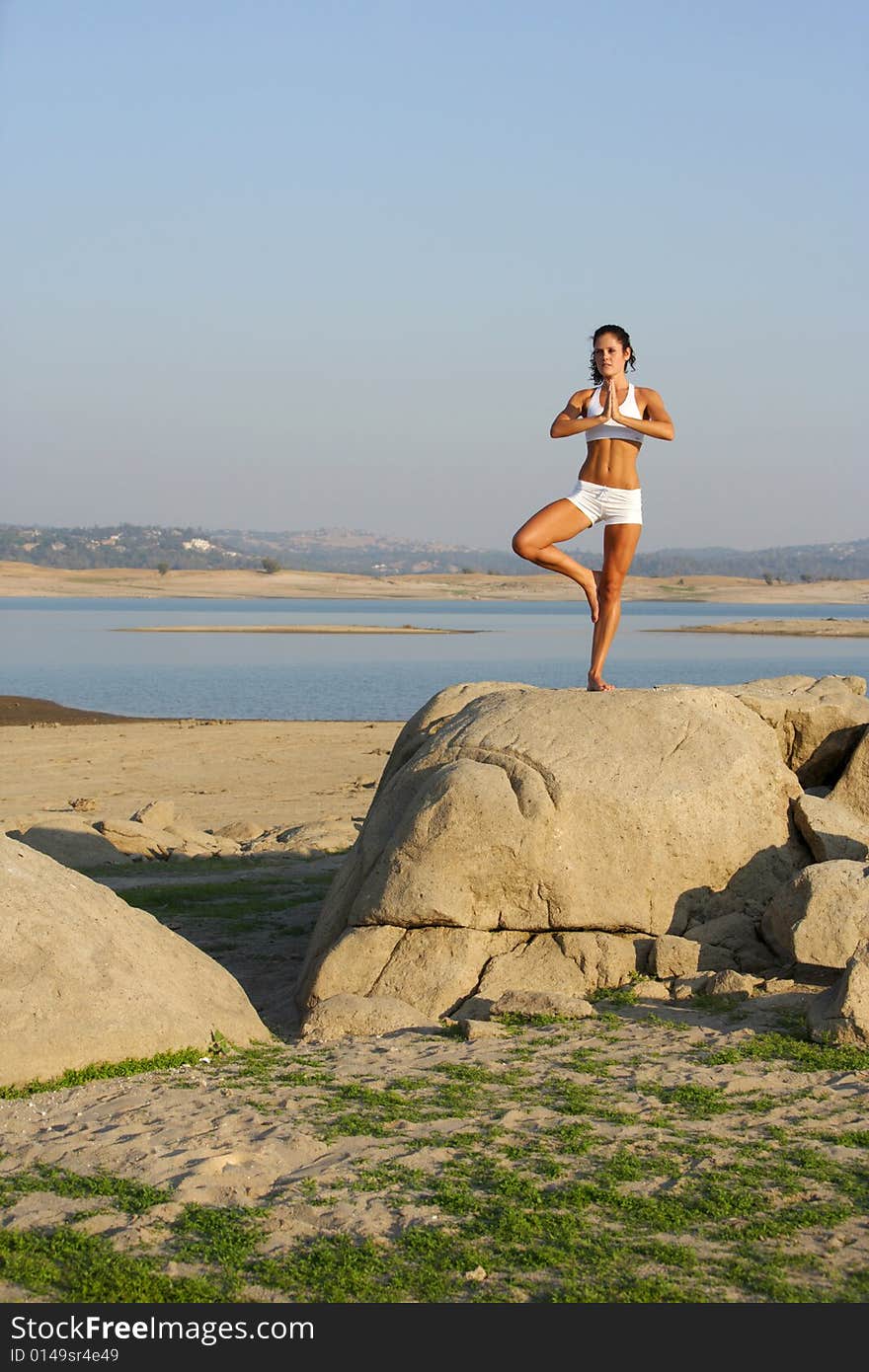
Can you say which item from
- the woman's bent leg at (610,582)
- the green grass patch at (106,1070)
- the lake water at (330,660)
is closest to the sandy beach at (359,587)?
the lake water at (330,660)

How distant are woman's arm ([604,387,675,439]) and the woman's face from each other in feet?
0.93

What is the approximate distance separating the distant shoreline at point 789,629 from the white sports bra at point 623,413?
60924mm

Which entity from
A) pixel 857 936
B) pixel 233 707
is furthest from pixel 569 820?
pixel 233 707

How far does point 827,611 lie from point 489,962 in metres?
101

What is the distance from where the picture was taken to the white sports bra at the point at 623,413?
35.8 feet

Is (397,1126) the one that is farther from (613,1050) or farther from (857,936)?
(857,936)

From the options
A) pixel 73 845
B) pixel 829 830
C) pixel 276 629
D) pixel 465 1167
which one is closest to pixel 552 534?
pixel 829 830

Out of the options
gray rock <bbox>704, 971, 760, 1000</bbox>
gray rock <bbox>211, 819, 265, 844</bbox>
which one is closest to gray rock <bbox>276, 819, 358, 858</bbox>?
gray rock <bbox>211, 819, 265, 844</bbox>

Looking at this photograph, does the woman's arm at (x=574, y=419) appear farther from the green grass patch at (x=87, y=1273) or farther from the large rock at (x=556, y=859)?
the green grass patch at (x=87, y=1273)

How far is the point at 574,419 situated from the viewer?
10922 millimetres

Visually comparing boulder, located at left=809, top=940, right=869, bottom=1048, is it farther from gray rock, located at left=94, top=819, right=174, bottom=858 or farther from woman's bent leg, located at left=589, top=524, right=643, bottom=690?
gray rock, located at left=94, top=819, right=174, bottom=858

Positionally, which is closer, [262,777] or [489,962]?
[489,962]

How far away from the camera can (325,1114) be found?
7.43 meters

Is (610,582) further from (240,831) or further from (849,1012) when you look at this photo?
(240,831)
